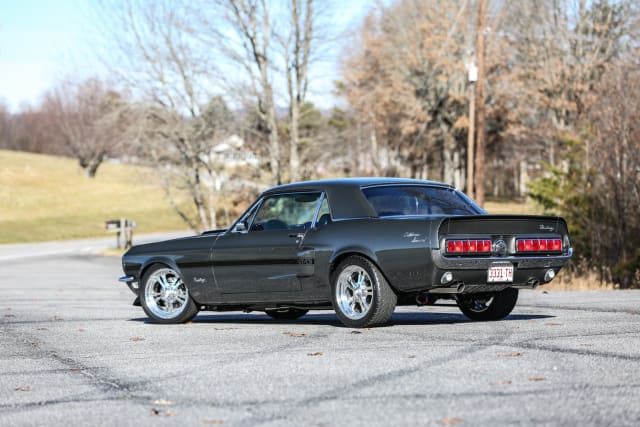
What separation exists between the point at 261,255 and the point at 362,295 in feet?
4.45

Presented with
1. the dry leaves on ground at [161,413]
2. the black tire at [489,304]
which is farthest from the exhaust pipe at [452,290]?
the dry leaves on ground at [161,413]

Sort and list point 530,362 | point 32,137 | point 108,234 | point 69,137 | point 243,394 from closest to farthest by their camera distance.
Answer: point 243,394, point 530,362, point 108,234, point 69,137, point 32,137

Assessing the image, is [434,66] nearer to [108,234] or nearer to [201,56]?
[201,56]

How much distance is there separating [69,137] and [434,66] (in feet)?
268

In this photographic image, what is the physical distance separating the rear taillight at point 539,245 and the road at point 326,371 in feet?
2.52

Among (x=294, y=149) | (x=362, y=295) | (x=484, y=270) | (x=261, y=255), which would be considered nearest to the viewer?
(x=484, y=270)

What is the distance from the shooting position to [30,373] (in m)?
7.91

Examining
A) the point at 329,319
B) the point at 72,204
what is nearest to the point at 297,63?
the point at 329,319

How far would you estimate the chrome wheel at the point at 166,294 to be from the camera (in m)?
11.8

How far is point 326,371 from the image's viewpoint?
7.40 metres

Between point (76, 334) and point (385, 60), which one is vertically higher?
point (385, 60)

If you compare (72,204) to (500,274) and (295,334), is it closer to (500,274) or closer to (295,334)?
(295,334)

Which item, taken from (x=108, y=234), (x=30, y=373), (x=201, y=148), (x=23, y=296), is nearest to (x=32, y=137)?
(x=108, y=234)

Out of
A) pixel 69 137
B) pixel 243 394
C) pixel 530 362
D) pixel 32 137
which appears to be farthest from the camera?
pixel 32 137
